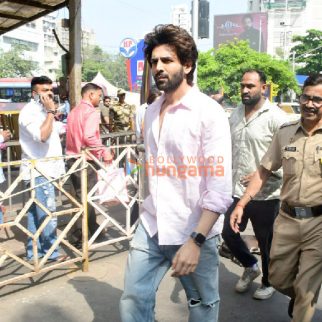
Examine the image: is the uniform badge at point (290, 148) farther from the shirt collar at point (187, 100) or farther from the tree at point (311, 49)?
the tree at point (311, 49)

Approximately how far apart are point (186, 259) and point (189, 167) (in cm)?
44

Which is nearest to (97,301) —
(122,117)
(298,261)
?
(298,261)

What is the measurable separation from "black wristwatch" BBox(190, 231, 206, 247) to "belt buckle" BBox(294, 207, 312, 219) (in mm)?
1124

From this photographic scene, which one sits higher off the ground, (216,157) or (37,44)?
(37,44)

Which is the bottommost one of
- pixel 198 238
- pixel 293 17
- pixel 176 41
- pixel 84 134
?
pixel 198 238

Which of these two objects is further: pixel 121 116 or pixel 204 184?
pixel 121 116

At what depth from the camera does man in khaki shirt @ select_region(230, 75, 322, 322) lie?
9.36 feet

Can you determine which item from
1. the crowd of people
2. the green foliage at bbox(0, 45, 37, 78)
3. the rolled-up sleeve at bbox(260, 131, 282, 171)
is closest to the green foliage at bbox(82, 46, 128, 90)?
the green foliage at bbox(0, 45, 37, 78)

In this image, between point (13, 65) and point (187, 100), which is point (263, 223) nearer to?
point (187, 100)

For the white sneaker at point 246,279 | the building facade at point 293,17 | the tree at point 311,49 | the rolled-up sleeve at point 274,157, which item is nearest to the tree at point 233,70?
the tree at point 311,49

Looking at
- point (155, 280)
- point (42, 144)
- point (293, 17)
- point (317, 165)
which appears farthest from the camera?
point (293, 17)

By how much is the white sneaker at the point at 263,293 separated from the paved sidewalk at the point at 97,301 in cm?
4

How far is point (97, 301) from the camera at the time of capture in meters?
3.72

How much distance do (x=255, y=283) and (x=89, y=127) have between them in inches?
91.4
